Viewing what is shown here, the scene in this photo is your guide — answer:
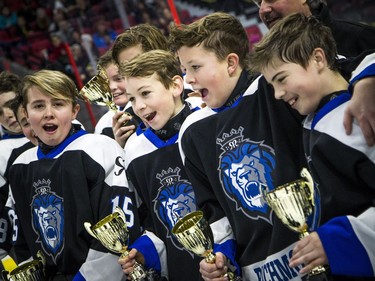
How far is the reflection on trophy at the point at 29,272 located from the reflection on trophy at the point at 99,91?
0.78m

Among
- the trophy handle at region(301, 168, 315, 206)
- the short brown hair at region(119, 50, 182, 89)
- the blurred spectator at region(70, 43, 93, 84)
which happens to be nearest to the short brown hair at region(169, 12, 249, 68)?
the short brown hair at region(119, 50, 182, 89)

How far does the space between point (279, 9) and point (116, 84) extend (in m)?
1.14

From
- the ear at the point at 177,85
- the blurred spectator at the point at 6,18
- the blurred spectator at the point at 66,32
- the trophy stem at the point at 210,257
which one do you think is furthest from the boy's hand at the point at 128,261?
the blurred spectator at the point at 6,18

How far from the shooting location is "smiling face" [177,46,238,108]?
243 cm

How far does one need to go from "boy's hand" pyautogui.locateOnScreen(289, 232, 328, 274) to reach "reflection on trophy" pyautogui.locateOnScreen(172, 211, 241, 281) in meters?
0.36

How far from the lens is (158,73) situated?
9.00 feet

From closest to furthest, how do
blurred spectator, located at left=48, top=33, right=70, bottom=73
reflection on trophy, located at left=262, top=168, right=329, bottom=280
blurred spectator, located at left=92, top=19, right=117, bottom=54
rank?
reflection on trophy, located at left=262, top=168, right=329, bottom=280 < blurred spectator, located at left=92, top=19, right=117, bottom=54 < blurred spectator, located at left=48, top=33, right=70, bottom=73

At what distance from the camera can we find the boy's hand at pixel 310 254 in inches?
73.7

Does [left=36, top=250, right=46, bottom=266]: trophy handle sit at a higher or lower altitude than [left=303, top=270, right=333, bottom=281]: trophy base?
higher

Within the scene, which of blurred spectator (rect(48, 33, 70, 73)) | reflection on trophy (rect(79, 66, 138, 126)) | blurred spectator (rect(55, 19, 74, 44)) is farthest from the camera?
blurred spectator (rect(55, 19, 74, 44))

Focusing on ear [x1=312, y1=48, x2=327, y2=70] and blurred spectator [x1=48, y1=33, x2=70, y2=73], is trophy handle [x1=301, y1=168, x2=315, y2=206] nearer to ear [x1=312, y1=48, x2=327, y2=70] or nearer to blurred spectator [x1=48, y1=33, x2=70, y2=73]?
ear [x1=312, y1=48, x2=327, y2=70]

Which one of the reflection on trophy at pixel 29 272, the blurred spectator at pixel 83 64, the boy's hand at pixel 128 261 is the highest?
the blurred spectator at pixel 83 64

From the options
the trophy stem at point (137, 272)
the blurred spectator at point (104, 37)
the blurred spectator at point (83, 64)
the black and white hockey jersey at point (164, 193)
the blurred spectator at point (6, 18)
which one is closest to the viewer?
the trophy stem at point (137, 272)

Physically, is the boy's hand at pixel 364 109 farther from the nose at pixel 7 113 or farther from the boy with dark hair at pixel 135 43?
the nose at pixel 7 113
